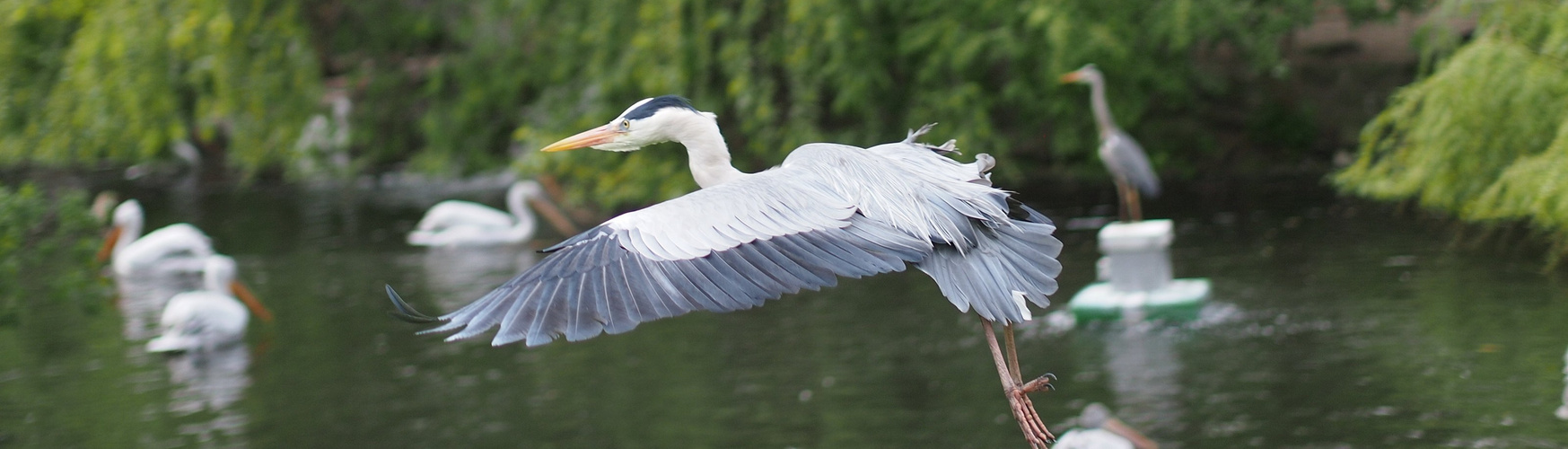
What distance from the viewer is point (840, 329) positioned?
410 inches

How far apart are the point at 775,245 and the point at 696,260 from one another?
0.72 feet

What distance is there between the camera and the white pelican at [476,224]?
1507 centimetres

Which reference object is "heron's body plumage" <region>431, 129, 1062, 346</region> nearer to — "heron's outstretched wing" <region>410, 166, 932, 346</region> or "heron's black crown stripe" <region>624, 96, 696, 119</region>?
"heron's outstretched wing" <region>410, 166, 932, 346</region>

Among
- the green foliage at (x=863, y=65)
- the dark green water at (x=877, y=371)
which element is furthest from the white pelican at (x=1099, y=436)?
the green foliage at (x=863, y=65)

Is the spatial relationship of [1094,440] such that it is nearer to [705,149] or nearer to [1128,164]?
[705,149]

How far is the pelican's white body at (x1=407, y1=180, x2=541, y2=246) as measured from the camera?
15062mm

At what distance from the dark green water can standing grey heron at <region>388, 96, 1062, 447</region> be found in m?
3.69

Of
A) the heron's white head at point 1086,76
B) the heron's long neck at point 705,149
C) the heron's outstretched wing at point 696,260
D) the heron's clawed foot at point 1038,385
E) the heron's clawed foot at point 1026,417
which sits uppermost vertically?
the heron's long neck at point 705,149

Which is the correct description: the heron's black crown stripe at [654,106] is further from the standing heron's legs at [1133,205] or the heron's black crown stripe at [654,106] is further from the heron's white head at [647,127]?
the standing heron's legs at [1133,205]

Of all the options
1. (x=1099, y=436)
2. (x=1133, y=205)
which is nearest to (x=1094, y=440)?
(x=1099, y=436)

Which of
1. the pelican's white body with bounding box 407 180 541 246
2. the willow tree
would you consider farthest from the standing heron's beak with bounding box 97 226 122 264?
the willow tree

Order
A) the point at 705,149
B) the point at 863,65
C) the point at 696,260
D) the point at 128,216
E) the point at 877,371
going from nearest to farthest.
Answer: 1. the point at 696,260
2. the point at 705,149
3. the point at 877,371
4. the point at 863,65
5. the point at 128,216

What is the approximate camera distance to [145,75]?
49.4 ft

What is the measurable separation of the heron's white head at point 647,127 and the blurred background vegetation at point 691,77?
9.31 m
